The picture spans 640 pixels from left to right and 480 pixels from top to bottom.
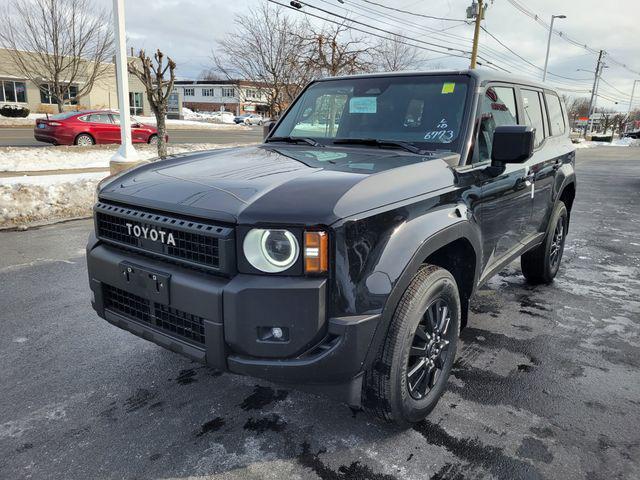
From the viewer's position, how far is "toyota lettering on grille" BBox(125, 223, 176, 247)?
2.36 metres

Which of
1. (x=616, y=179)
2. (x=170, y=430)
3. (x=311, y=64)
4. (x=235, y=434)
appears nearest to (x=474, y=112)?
(x=235, y=434)

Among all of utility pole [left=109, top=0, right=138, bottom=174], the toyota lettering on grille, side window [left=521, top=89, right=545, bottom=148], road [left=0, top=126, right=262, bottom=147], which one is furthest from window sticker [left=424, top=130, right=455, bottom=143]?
road [left=0, top=126, right=262, bottom=147]

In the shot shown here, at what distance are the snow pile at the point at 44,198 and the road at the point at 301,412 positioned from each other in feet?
10.9

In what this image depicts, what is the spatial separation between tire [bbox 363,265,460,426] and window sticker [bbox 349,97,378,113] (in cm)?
146

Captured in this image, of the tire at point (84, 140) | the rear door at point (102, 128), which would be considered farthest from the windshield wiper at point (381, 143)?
the rear door at point (102, 128)

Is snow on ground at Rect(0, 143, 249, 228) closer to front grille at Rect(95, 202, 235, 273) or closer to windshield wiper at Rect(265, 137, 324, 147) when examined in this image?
windshield wiper at Rect(265, 137, 324, 147)

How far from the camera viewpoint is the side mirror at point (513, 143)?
286cm

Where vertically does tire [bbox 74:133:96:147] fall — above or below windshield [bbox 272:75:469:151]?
below

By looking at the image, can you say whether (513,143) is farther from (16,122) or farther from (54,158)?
(16,122)

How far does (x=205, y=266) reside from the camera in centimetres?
222

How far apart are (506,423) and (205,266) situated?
1.85 metres

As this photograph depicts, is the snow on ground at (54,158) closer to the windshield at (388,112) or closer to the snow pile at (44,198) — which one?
the snow pile at (44,198)

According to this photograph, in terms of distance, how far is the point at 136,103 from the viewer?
50594 mm

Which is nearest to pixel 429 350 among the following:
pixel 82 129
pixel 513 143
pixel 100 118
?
pixel 513 143
